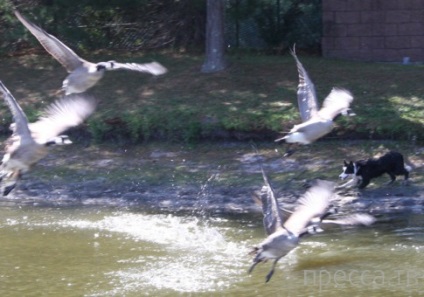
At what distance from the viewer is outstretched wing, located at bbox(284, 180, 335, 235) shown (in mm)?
9117

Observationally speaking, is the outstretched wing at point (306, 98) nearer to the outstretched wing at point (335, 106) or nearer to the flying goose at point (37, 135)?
the outstretched wing at point (335, 106)

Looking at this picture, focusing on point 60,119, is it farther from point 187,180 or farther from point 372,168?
point 372,168

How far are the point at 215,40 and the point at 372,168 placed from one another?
5939mm

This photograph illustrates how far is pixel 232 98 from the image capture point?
706 inches

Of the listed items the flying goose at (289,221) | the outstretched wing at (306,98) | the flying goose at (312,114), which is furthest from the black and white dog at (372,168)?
the flying goose at (289,221)

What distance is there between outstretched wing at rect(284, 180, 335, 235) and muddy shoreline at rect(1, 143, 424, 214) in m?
4.34

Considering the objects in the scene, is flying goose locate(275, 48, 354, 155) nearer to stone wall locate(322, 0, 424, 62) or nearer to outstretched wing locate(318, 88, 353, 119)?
outstretched wing locate(318, 88, 353, 119)

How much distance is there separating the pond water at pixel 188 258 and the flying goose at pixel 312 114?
1.42 metres

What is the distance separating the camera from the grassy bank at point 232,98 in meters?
16.6

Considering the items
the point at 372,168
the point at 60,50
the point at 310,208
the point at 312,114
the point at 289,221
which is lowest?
the point at 372,168

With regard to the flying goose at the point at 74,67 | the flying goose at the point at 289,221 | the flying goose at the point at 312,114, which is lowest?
the flying goose at the point at 289,221

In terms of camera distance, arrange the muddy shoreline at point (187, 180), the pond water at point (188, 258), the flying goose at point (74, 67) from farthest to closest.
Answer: the muddy shoreline at point (187, 180), the flying goose at point (74, 67), the pond water at point (188, 258)

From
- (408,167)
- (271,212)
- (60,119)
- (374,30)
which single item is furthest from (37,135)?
(374,30)

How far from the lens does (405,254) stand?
36.5ft
